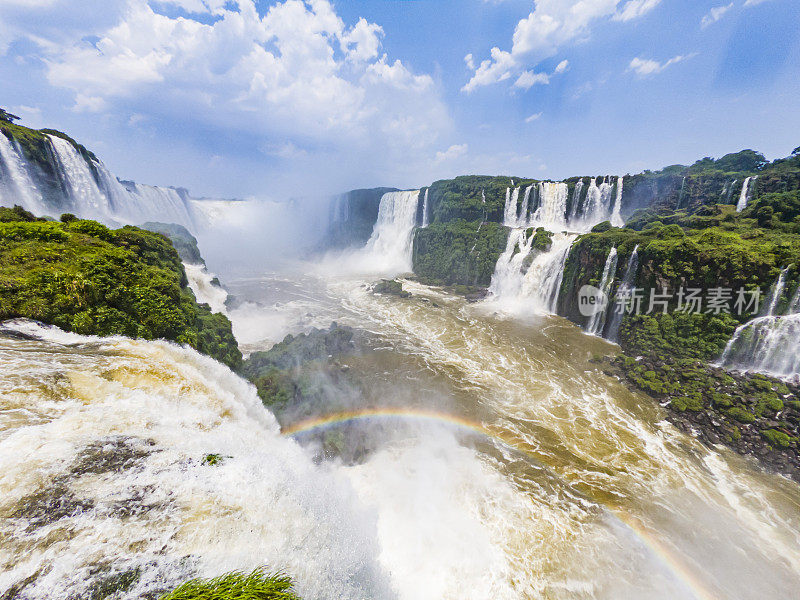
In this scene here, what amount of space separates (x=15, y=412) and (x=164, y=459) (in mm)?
2180

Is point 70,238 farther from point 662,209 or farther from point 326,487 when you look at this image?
point 662,209

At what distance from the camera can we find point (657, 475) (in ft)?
32.1

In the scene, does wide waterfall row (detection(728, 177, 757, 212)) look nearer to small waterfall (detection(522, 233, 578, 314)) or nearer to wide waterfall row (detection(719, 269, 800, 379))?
small waterfall (detection(522, 233, 578, 314))

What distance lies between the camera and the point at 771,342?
44.3 ft

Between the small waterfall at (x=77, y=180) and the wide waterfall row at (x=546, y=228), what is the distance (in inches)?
1659

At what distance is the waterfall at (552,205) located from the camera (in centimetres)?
3391

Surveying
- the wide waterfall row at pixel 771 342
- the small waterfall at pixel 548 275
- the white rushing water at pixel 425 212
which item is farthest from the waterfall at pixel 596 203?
the white rushing water at pixel 425 212

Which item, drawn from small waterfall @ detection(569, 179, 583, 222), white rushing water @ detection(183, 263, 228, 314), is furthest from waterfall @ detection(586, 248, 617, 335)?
white rushing water @ detection(183, 263, 228, 314)

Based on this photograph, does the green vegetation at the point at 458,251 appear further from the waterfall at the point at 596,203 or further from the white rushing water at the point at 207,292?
the white rushing water at the point at 207,292

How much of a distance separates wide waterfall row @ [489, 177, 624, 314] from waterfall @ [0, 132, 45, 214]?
4150 cm

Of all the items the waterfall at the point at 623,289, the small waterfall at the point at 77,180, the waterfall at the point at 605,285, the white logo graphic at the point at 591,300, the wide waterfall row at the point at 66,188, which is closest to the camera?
the waterfall at the point at 623,289

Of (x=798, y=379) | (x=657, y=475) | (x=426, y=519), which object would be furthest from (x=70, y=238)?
(x=798, y=379)

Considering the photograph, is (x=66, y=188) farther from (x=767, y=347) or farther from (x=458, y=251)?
(x=767, y=347)

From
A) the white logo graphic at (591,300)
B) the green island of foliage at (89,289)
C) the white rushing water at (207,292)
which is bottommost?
the white rushing water at (207,292)
